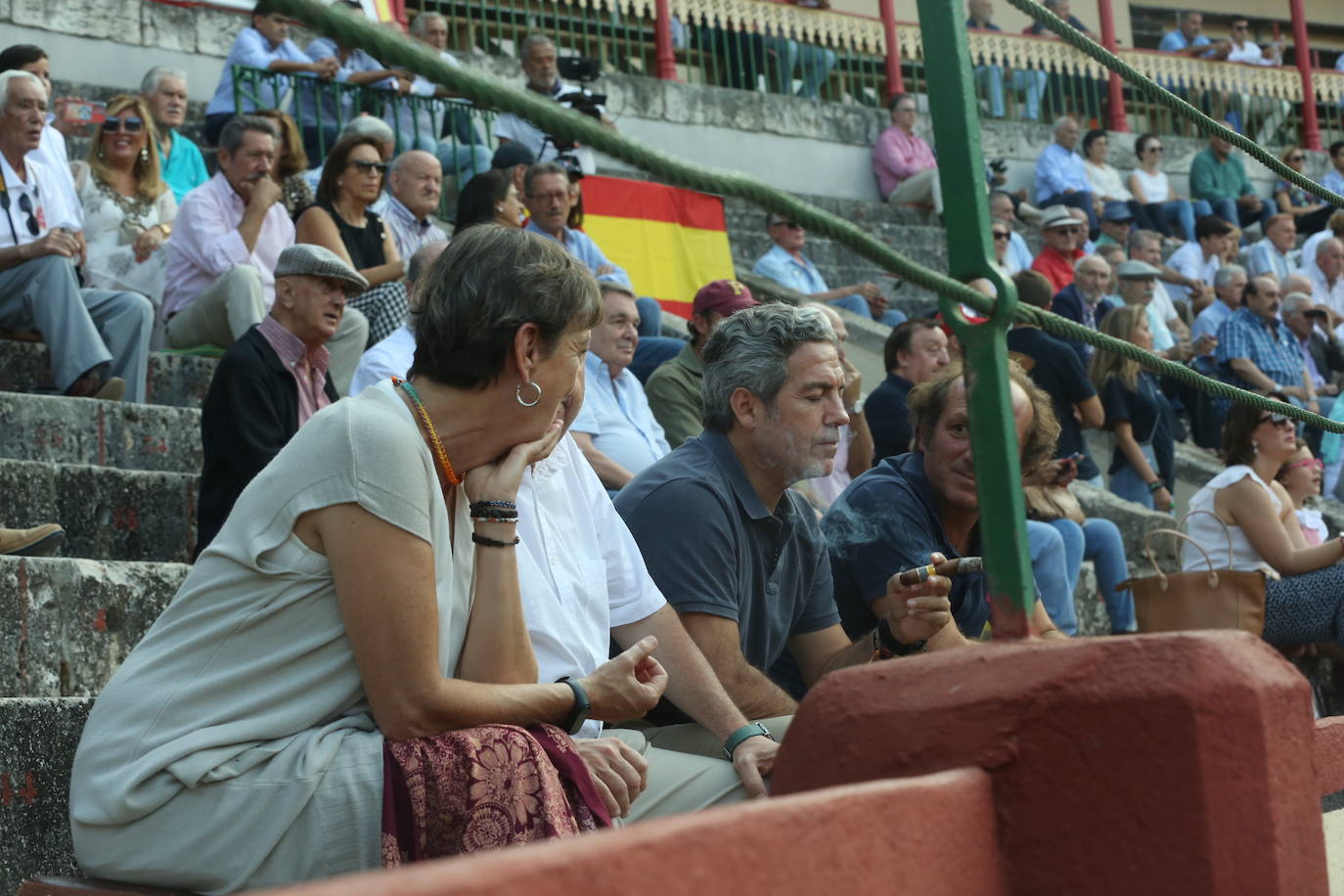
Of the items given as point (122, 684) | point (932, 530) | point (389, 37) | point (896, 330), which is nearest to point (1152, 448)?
point (896, 330)

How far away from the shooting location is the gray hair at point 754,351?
10.8 feet

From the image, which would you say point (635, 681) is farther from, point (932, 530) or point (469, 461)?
point (932, 530)

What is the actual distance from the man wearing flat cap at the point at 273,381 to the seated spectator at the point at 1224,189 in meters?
10.9

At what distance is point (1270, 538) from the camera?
18.2ft

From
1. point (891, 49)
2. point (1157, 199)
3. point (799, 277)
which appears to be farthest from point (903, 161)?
point (799, 277)

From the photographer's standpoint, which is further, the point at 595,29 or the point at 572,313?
the point at 595,29

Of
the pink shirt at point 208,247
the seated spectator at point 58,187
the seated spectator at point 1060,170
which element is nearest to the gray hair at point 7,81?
the seated spectator at point 58,187

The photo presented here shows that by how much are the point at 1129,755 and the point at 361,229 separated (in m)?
5.11

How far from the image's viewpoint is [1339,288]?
11.9 meters

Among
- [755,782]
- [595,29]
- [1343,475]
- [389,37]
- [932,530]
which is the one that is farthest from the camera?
[595,29]

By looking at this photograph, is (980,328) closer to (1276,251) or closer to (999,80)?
(1276,251)

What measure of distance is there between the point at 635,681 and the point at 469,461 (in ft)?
1.23

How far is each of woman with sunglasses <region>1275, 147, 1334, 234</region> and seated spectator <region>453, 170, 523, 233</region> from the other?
9507 millimetres

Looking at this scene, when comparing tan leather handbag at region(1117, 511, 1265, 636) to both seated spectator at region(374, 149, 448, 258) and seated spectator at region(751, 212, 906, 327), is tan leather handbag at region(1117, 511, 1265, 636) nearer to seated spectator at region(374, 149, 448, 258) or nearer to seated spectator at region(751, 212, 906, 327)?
seated spectator at region(374, 149, 448, 258)
